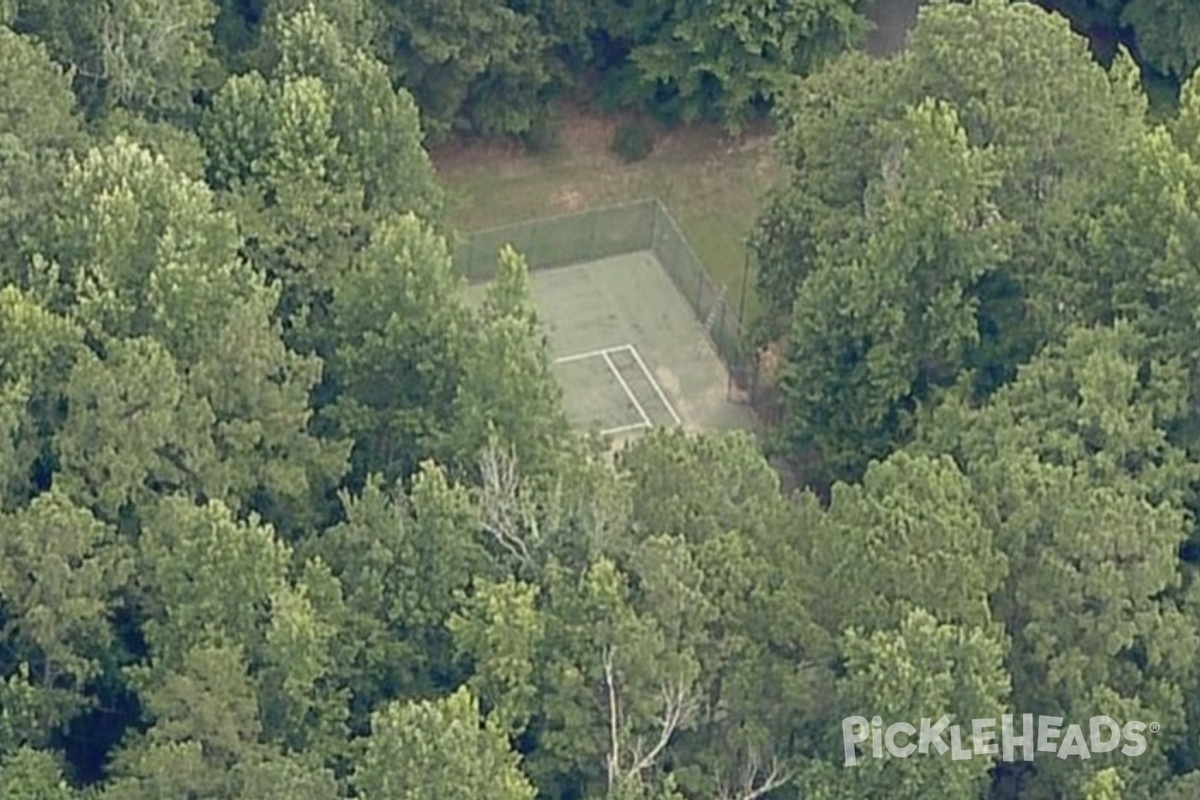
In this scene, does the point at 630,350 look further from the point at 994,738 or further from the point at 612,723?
the point at 994,738

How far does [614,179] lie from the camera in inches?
3561

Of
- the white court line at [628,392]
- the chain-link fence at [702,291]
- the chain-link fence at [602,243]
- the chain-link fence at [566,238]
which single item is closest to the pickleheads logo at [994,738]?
the white court line at [628,392]

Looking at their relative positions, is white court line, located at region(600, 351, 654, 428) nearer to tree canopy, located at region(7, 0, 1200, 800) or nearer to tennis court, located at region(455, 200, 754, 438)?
tennis court, located at region(455, 200, 754, 438)

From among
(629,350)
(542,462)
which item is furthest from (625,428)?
(542,462)

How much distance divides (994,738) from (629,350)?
2490 centimetres

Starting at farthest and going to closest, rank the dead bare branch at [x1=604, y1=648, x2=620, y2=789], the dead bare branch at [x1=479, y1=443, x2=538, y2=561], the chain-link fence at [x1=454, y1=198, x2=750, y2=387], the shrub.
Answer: the shrub, the chain-link fence at [x1=454, y1=198, x2=750, y2=387], the dead bare branch at [x1=479, y1=443, x2=538, y2=561], the dead bare branch at [x1=604, y1=648, x2=620, y2=789]

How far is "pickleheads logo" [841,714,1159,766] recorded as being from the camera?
60.9m

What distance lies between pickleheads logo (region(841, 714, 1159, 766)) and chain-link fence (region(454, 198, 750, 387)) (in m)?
24.6

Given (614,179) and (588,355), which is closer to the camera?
(588,355)

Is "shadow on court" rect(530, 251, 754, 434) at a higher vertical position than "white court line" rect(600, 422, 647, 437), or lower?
higher

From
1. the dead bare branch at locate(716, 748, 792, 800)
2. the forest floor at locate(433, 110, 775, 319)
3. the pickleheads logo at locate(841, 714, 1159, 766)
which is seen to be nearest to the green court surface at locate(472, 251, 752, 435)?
the forest floor at locate(433, 110, 775, 319)

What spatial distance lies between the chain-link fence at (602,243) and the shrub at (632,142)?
113 inches

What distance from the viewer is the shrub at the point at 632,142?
299 feet

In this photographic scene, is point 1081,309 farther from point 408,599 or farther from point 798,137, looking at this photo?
point 408,599
